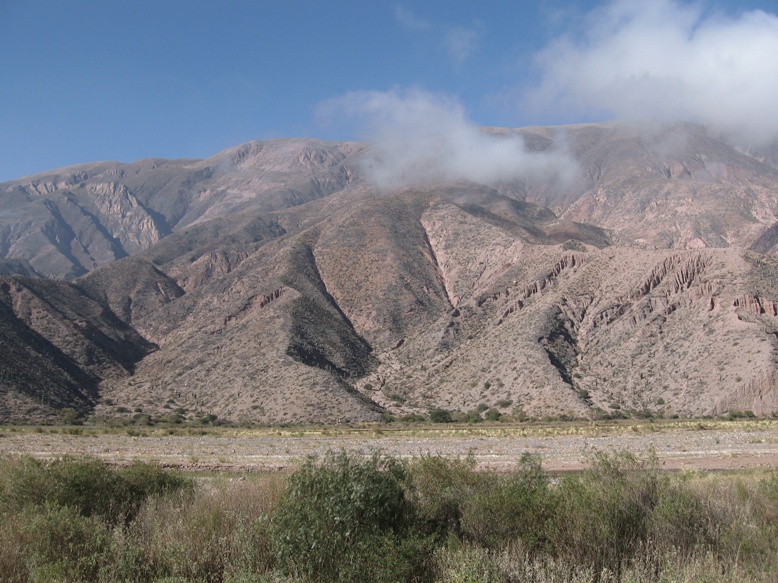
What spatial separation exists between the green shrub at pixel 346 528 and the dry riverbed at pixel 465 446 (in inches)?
492

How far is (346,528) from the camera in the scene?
9719 millimetres

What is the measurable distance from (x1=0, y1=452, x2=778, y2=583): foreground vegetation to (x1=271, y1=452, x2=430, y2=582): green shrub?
24 mm

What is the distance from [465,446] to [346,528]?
80.3ft

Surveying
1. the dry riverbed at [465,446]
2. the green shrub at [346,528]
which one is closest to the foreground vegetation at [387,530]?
the green shrub at [346,528]

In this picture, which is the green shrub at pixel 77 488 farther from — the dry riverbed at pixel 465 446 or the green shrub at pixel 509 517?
the dry riverbed at pixel 465 446

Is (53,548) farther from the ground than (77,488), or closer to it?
closer to it

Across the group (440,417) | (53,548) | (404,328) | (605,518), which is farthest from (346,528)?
(404,328)

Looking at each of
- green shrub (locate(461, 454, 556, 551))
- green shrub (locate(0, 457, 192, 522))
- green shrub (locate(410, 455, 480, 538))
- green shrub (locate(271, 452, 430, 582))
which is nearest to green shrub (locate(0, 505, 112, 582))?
green shrub (locate(0, 457, 192, 522))

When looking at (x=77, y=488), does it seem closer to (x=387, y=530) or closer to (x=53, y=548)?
(x=53, y=548)

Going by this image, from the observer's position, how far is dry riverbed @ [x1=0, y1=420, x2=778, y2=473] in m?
26.2

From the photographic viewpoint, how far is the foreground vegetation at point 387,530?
29.5 feet

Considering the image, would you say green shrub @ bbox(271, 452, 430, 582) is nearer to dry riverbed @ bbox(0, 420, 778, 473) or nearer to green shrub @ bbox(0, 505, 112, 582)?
green shrub @ bbox(0, 505, 112, 582)

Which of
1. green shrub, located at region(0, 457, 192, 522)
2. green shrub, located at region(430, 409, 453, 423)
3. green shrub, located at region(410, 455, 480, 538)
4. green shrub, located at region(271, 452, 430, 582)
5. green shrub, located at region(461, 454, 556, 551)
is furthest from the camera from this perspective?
green shrub, located at region(430, 409, 453, 423)

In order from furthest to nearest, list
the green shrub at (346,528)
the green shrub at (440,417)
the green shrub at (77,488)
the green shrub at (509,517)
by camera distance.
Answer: the green shrub at (440,417) < the green shrub at (77,488) < the green shrub at (509,517) < the green shrub at (346,528)
